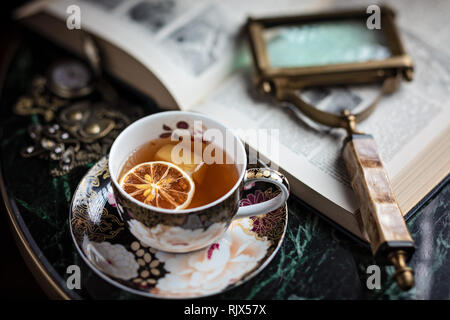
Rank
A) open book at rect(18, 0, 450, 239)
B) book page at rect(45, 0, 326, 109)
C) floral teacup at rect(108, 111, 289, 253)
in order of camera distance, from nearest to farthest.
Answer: floral teacup at rect(108, 111, 289, 253), open book at rect(18, 0, 450, 239), book page at rect(45, 0, 326, 109)

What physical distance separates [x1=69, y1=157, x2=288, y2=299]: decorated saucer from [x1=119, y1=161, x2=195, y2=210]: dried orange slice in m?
0.08

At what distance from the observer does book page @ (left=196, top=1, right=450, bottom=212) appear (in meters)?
0.85

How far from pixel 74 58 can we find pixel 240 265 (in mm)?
730

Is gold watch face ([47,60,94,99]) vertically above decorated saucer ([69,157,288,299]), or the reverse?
gold watch face ([47,60,94,99])

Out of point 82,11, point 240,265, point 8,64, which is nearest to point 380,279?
point 240,265

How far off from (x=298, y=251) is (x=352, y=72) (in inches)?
17.9

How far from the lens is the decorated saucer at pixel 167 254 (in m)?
0.69

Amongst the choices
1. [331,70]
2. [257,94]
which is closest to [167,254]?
[257,94]

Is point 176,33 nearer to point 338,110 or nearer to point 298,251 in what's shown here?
point 338,110

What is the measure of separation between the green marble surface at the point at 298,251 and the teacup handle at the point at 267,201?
84 millimetres

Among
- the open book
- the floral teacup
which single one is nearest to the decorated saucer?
the floral teacup

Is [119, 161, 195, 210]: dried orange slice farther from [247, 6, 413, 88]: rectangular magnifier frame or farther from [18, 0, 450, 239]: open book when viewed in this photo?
[247, 6, 413, 88]: rectangular magnifier frame

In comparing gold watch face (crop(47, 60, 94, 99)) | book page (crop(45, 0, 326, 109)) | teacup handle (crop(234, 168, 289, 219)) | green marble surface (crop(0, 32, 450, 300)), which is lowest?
green marble surface (crop(0, 32, 450, 300))

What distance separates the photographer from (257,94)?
1.03 meters
